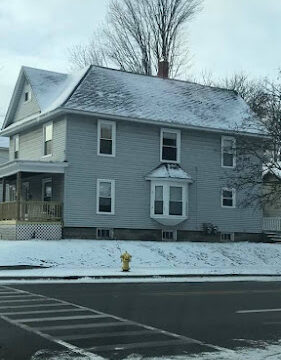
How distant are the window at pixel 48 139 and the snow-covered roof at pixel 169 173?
544 centimetres

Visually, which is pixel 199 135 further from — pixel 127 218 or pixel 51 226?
pixel 51 226

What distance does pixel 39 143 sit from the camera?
3238 centimetres

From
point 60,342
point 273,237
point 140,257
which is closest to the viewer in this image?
point 60,342

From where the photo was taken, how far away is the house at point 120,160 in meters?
28.9

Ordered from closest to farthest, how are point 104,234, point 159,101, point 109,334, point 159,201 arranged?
point 109,334 → point 104,234 → point 159,201 → point 159,101

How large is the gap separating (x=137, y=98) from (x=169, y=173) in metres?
4.64

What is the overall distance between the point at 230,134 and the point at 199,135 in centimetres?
194

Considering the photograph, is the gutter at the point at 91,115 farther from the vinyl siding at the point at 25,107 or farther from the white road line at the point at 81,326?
the white road line at the point at 81,326

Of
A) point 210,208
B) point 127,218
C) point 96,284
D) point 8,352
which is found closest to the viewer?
point 8,352

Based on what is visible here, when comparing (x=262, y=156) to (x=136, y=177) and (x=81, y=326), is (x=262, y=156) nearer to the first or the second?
(x=136, y=177)

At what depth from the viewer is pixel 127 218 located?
30.3 metres

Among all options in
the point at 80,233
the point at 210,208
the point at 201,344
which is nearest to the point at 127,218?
the point at 80,233

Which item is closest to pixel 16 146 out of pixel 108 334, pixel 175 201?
pixel 175 201

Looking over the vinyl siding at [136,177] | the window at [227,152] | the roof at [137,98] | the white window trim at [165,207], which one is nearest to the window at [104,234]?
the vinyl siding at [136,177]
